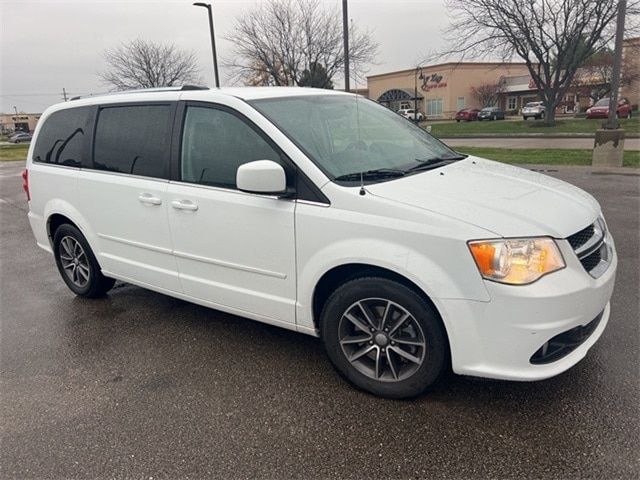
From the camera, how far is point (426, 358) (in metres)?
2.62

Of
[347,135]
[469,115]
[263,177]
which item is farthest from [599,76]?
[263,177]

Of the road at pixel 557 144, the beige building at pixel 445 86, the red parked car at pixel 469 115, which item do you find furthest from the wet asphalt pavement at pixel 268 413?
the beige building at pixel 445 86

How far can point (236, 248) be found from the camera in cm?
314

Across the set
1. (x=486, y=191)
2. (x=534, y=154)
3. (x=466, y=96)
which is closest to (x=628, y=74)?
(x=466, y=96)

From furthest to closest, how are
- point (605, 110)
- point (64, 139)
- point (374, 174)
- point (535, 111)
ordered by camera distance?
point (535, 111), point (605, 110), point (64, 139), point (374, 174)

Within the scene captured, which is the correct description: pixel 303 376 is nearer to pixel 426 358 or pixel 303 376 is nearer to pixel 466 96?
pixel 426 358

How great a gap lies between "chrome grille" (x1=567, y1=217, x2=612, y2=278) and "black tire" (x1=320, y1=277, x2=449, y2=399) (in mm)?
824

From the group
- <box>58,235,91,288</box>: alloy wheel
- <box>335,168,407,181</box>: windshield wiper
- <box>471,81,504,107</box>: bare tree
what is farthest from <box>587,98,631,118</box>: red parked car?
<box>58,235,91,288</box>: alloy wheel

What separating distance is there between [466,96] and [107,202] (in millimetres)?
66256

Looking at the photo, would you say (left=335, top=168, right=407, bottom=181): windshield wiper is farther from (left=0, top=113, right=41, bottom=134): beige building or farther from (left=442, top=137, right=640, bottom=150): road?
(left=0, top=113, right=41, bottom=134): beige building

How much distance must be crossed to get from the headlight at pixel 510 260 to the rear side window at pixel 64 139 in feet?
11.2

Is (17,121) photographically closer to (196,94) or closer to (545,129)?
(545,129)

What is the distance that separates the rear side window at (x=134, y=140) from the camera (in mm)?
3555

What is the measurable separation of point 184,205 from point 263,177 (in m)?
0.86
